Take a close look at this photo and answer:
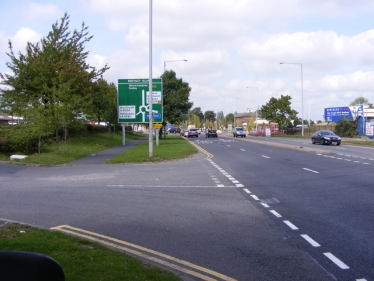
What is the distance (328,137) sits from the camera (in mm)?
39656

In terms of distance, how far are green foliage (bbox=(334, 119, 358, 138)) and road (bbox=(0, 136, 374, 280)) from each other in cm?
4809

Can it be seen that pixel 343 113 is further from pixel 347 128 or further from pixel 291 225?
pixel 291 225

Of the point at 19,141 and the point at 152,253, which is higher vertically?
the point at 19,141

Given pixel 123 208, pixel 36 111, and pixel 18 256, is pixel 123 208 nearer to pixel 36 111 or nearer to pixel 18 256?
pixel 18 256

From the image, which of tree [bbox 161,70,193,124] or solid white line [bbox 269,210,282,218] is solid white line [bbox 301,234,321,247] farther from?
tree [bbox 161,70,193,124]

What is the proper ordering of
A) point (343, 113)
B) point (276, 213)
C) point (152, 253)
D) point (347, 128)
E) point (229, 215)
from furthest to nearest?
point (343, 113) < point (347, 128) < point (276, 213) < point (229, 215) < point (152, 253)

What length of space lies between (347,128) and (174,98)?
28.4 m

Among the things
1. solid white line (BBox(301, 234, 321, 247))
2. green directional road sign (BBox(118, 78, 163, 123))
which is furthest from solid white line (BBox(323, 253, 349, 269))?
green directional road sign (BBox(118, 78, 163, 123))

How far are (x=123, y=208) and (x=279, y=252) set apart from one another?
460cm

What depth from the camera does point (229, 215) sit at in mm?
9297

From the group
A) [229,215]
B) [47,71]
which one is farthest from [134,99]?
[229,215]

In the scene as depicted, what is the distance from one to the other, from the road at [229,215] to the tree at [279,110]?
197 ft

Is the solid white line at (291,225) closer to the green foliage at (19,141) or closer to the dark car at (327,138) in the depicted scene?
the green foliage at (19,141)

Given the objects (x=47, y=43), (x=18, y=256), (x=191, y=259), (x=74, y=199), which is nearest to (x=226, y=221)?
(x=191, y=259)
